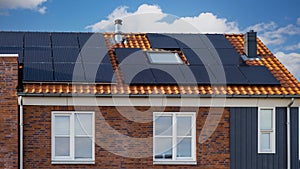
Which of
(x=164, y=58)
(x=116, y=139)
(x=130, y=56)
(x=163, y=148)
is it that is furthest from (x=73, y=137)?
(x=164, y=58)

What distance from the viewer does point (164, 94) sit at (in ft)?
56.4

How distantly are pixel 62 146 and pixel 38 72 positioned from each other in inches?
97.4

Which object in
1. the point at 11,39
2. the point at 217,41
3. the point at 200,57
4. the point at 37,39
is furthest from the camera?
the point at 217,41

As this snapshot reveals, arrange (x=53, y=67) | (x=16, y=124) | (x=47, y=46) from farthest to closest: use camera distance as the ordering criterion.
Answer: (x=47, y=46)
(x=53, y=67)
(x=16, y=124)

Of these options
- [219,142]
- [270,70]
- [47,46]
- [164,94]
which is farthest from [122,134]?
[270,70]

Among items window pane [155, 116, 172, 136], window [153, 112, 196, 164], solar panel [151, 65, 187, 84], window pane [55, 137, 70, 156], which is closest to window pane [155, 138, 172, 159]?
window [153, 112, 196, 164]

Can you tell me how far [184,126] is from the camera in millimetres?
17812

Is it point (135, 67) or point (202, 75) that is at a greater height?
point (135, 67)

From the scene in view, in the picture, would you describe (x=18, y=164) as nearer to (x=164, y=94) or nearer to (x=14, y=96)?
(x=14, y=96)

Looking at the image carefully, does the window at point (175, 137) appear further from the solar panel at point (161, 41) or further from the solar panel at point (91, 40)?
the solar panel at point (91, 40)

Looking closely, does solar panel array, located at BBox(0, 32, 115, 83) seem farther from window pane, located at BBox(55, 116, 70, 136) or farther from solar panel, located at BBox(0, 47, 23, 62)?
window pane, located at BBox(55, 116, 70, 136)

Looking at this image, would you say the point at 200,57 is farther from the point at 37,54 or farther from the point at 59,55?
the point at 37,54

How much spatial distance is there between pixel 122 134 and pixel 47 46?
4.64 m

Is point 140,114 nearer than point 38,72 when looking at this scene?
Yes
